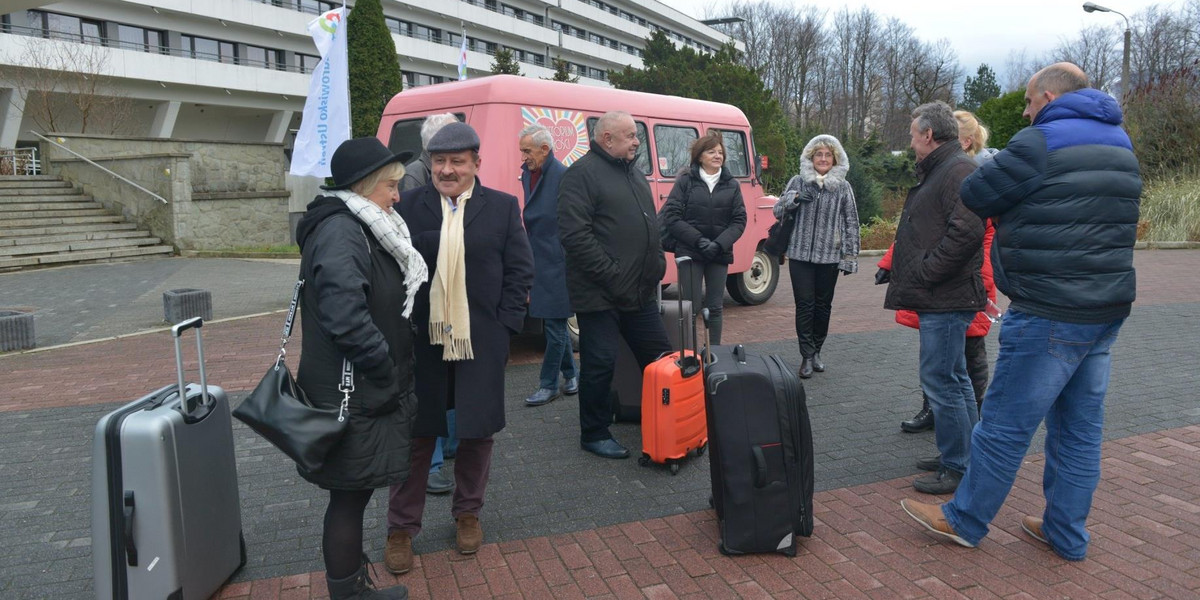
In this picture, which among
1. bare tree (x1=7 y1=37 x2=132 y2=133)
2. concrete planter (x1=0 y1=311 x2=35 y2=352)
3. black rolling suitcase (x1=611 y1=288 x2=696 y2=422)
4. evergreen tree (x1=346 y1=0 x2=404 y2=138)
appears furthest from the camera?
evergreen tree (x1=346 y1=0 x2=404 y2=138)

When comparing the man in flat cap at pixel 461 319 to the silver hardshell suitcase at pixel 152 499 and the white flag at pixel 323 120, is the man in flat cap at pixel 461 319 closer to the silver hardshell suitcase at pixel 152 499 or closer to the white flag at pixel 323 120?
the silver hardshell suitcase at pixel 152 499

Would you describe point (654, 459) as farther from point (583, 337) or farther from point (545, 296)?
point (545, 296)

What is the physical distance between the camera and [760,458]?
3.50 metres

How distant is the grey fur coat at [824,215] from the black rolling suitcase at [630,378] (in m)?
1.46

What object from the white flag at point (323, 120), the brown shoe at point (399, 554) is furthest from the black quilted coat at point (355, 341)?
the white flag at point (323, 120)

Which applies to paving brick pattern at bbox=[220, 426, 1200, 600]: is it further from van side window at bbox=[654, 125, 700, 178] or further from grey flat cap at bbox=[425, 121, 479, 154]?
van side window at bbox=[654, 125, 700, 178]

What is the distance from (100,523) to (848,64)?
66.4 metres

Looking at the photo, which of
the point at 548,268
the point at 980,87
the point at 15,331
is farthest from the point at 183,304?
the point at 980,87

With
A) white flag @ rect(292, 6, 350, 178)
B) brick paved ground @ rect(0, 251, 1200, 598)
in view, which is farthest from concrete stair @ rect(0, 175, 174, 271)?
brick paved ground @ rect(0, 251, 1200, 598)

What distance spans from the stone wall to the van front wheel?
1206 cm

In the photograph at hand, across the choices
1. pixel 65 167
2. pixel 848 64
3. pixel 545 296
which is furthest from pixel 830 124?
pixel 545 296

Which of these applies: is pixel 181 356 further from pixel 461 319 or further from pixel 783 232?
pixel 783 232

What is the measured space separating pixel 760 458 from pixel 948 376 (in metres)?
1.25

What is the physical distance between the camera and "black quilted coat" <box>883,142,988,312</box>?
399 cm
